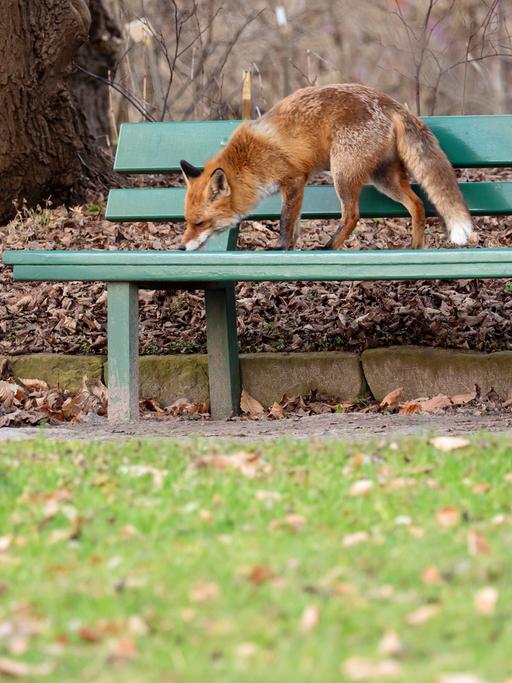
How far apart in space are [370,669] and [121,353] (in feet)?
12.6

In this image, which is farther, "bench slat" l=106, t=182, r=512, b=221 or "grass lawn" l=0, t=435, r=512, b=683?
"bench slat" l=106, t=182, r=512, b=221

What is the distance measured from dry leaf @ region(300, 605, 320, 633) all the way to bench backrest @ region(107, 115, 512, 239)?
14.0 feet

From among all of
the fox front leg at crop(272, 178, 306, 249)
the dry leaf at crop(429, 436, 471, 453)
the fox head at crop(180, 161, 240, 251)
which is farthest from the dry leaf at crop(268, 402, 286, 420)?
the dry leaf at crop(429, 436, 471, 453)

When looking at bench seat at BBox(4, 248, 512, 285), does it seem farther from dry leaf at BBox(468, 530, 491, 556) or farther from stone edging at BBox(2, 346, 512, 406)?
dry leaf at BBox(468, 530, 491, 556)

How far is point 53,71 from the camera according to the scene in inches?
350

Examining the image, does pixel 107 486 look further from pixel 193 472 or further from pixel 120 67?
pixel 120 67

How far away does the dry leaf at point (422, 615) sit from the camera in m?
2.62

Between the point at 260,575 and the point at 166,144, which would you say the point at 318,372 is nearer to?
the point at 166,144

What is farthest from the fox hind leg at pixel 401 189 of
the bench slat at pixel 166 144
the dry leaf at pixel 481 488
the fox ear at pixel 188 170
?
the dry leaf at pixel 481 488

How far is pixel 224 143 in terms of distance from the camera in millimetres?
6953

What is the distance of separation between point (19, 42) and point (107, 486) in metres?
5.71

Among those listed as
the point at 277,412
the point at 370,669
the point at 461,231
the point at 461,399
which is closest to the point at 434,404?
the point at 461,399

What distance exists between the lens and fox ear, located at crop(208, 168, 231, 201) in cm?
642

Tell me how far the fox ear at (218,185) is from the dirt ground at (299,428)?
1.41 metres
